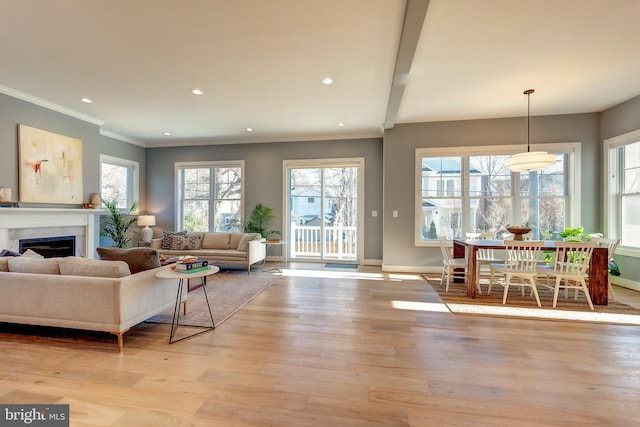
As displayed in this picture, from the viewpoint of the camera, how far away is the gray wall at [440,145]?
4.90 meters

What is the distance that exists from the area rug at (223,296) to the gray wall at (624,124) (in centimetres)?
554

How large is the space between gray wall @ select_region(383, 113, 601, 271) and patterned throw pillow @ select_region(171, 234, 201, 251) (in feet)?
12.3

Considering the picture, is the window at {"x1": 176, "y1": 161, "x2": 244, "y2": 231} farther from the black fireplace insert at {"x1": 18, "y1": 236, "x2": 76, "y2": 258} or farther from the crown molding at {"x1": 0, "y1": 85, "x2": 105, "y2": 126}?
the black fireplace insert at {"x1": 18, "y1": 236, "x2": 76, "y2": 258}

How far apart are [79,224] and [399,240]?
233 inches

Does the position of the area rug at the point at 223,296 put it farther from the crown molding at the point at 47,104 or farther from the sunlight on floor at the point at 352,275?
the crown molding at the point at 47,104

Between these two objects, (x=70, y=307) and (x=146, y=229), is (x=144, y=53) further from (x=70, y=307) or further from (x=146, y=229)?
(x=146, y=229)

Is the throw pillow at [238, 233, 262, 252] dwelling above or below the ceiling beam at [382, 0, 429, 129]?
below

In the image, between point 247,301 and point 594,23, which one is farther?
point 247,301

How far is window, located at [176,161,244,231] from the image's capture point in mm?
6875

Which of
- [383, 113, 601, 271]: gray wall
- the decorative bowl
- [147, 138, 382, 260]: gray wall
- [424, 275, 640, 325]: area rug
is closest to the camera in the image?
[424, 275, 640, 325]: area rug

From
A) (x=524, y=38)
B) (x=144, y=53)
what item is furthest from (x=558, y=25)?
(x=144, y=53)

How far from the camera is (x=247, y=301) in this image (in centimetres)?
360

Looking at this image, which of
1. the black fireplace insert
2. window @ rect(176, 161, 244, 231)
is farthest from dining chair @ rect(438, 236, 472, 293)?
the black fireplace insert

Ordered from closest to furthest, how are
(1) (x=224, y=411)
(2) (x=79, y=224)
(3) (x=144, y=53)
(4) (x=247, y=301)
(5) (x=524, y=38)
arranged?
(1) (x=224, y=411) → (5) (x=524, y=38) → (3) (x=144, y=53) → (4) (x=247, y=301) → (2) (x=79, y=224)
